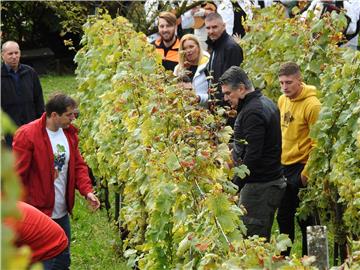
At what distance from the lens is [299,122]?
23.5ft

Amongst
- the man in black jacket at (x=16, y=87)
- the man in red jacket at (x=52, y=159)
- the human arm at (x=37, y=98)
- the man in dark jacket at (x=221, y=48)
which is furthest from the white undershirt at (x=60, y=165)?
the human arm at (x=37, y=98)

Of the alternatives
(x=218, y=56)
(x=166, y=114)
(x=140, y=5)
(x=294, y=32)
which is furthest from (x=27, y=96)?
(x=140, y=5)

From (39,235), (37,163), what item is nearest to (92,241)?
(37,163)

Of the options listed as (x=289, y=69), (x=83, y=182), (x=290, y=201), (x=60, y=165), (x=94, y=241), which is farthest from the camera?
(x=94, y=241)

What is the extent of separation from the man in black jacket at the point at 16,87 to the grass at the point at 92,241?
3.69 ft

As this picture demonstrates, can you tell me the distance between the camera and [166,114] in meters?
5.26

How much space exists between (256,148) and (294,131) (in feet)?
3.48

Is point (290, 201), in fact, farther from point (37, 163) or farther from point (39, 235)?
point (39, 235)

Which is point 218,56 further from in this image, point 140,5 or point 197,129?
point 140,5

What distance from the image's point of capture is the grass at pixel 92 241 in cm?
772

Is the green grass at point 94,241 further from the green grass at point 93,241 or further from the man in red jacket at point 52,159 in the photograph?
the man in red jacket at point 52,159

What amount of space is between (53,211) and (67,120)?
66cm

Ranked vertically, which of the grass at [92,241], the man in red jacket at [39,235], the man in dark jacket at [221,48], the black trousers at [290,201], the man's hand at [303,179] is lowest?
the grass at [92,241]

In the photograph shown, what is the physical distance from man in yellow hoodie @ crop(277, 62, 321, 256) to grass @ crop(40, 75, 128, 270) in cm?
140
